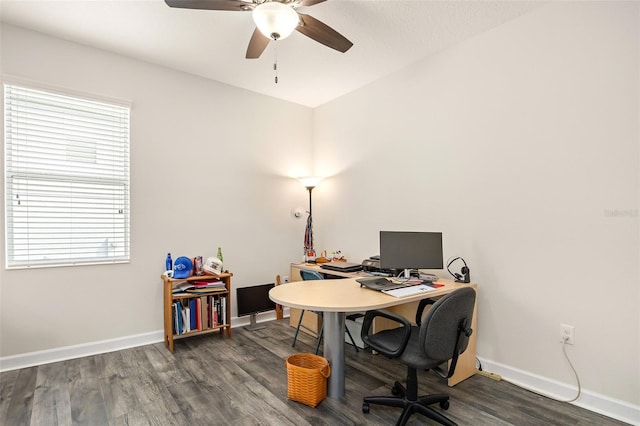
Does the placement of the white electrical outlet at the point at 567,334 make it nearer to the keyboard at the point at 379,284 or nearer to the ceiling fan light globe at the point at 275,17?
the keyboard at the point at 379,284

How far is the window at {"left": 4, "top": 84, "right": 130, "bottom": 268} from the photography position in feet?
9.12

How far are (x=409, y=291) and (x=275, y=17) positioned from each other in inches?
75.6

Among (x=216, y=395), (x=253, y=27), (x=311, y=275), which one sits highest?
(x=253, y=27)

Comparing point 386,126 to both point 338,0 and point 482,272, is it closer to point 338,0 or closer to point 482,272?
point 338,0

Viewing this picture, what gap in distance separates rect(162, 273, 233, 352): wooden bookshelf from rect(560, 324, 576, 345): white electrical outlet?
2.88 metres

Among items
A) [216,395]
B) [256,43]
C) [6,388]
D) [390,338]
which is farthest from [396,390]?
[6,388]

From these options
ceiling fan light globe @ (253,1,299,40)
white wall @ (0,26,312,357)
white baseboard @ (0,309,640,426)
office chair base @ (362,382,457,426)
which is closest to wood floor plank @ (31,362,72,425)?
white baseboard @ (0,309,640,426)

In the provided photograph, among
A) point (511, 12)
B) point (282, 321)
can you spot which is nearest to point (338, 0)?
point (511, 12)

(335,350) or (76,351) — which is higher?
(335,350)

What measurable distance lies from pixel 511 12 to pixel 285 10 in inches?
69.8

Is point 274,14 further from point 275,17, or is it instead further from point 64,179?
point 64,179

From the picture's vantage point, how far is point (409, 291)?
7.50 ft

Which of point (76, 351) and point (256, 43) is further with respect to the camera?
point (76, 351)

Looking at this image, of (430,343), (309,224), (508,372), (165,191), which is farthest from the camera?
(309,224)
